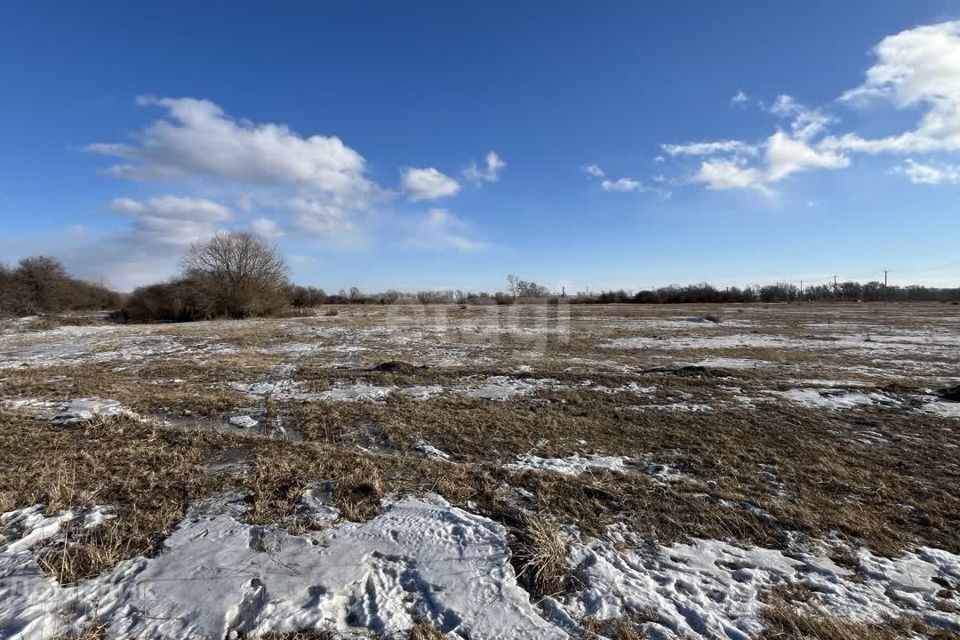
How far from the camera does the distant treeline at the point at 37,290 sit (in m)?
30.4

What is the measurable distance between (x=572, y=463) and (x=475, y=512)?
1.78m

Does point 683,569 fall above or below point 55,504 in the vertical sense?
below

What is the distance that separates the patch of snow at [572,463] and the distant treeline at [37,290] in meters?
42.2

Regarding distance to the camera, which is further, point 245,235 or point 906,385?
point 245,235

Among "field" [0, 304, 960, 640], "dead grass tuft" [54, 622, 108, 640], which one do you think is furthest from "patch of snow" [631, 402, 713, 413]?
"dead grass tuft" [54, 622, 108, 640]

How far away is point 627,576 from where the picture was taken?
3109 millimetres

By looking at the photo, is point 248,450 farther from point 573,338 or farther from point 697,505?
point 573,338

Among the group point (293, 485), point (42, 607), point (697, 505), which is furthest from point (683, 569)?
point (42, 607)

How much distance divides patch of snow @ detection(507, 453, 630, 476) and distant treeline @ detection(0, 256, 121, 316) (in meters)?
42.2

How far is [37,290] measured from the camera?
1292 inches

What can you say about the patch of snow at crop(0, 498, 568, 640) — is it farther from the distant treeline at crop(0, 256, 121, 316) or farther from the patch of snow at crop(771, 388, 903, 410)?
the distant treeline at crop(0, 256, 121, 316)

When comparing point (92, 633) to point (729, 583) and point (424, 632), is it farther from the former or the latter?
point (729, 583)

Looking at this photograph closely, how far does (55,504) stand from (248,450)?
1.82 meters

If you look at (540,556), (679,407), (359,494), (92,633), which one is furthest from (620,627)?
(679,407)
